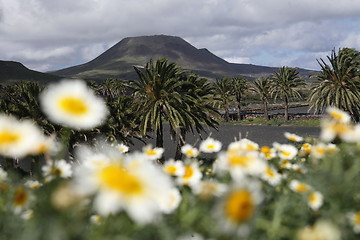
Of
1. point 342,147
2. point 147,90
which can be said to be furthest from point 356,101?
point 342,147

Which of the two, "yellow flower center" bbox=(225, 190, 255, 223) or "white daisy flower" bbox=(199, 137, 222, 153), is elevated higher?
"yellow flower center" bbox=(225, 190, 255, 223)

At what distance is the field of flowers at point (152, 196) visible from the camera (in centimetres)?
124

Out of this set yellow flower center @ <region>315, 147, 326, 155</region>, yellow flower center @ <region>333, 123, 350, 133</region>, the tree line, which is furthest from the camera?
the tree line

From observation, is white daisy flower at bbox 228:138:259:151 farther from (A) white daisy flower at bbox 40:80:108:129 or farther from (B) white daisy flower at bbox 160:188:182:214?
(A) white daisy flower at bbox 40:80:108:129

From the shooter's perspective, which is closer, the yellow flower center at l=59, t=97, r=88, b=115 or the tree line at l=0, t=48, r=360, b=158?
the yellow flower center at l=59, t=97, r=88, b=115

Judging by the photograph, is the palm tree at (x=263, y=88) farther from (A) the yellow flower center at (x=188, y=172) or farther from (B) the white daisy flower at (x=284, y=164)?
(A) the yellow flower center at (x=188, y=172)

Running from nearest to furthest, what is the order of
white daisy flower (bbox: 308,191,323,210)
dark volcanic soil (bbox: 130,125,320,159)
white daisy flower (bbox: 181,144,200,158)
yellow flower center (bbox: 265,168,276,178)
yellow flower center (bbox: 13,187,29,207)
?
1. yellow flower center (bbox: 13,187,29,207)
2. white daisy flower (bbox: 308,191,323,210)
3. yellow flower center (bbox: 265,168,276,178)
4. white daisy flower (bbox: 181,144,200,158)
5. dark volcanic soil (bbox: 130,125,320,159)

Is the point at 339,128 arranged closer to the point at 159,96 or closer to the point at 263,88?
the point at 159,96

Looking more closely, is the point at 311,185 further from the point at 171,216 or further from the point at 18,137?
the point at 18,137

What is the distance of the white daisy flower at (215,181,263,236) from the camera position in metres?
1.20

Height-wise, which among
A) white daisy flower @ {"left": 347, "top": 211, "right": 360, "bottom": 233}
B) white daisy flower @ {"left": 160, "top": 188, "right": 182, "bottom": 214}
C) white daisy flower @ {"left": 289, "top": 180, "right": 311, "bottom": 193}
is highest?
white daisy flower @ {"left": 160, "top": 188, "right": 182, "bottom": 214}

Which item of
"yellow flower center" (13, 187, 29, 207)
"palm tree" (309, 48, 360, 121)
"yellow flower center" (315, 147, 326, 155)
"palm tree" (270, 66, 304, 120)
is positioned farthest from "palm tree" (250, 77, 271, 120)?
"yellow flower center" (13, 187, 29, 207)

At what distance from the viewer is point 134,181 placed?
4.24ft

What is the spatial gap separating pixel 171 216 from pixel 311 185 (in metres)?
0.97
